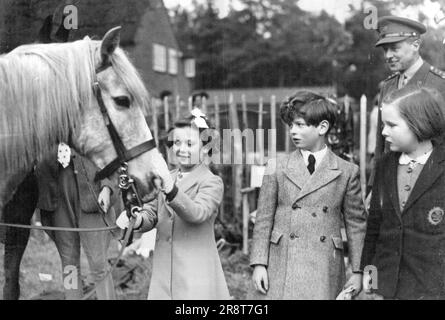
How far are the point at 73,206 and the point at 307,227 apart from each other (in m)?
1.27

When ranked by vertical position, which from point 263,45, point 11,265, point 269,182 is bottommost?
point 11,265

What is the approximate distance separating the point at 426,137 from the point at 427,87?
17.1 inches

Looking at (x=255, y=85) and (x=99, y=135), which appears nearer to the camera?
(x=99, y=135)

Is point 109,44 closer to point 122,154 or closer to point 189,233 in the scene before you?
point 122,154

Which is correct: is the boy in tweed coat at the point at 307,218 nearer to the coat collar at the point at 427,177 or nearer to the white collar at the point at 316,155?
the white collar at the point at 316,155

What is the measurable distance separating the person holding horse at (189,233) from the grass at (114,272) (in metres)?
0.78

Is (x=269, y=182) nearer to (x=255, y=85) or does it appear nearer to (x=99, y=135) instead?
(x=99, y=135)

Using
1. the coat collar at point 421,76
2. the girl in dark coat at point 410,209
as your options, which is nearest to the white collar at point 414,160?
the girl in dark coat at point 410,209

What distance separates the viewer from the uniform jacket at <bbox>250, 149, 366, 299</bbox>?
2.42 meters

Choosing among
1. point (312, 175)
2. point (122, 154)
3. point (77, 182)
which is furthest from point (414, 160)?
point (77, 182)

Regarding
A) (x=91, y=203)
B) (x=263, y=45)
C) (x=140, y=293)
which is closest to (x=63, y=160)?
(x=91, y=203)

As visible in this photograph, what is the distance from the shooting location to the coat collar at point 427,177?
2.29 m

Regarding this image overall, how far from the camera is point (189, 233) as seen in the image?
256cm

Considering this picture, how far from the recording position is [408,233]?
2.30m
